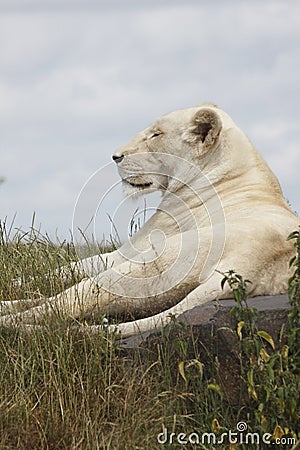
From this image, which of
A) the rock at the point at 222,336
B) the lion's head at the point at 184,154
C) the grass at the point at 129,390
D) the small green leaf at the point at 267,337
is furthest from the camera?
the lion's head at the point at 184,154

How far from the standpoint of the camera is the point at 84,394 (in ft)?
19.4

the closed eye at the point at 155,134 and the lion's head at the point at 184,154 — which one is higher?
the closed eye at the point at 155,134

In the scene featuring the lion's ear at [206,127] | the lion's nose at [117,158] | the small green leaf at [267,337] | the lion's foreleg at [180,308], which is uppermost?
the lion's ear at [206,127]

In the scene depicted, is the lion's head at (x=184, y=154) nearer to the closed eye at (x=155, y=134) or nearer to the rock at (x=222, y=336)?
the closed eye at (x=155, y=134)

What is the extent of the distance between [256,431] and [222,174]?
2531 millimetres

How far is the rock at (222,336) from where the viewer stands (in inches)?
233

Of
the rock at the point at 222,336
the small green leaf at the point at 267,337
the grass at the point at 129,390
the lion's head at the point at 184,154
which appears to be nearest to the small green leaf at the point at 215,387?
the grass at the point at 129,390

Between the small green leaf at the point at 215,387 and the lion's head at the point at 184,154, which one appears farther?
the lion's head at the point at 184,154

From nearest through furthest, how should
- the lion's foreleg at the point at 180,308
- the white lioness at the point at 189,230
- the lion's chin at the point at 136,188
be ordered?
the lion's foreleg at the point at 180,308 → the white lioness at the point at 189,230 → the lion's chin at the point at 136,188

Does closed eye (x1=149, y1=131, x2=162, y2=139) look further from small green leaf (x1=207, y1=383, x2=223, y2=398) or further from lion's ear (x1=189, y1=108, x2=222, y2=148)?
small green leaf (x1=207, y1=383, x2=223, y2=398)

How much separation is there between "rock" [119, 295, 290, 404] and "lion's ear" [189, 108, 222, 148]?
73.1 inches

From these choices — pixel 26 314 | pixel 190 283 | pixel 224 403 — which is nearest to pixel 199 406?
pixel 224 403

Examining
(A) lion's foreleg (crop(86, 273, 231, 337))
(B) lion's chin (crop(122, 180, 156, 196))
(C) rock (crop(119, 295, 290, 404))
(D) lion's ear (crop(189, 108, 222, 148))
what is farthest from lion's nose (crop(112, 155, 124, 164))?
(C) rock (crop(119, 295, 290, 404))

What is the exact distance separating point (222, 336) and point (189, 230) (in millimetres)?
1471
